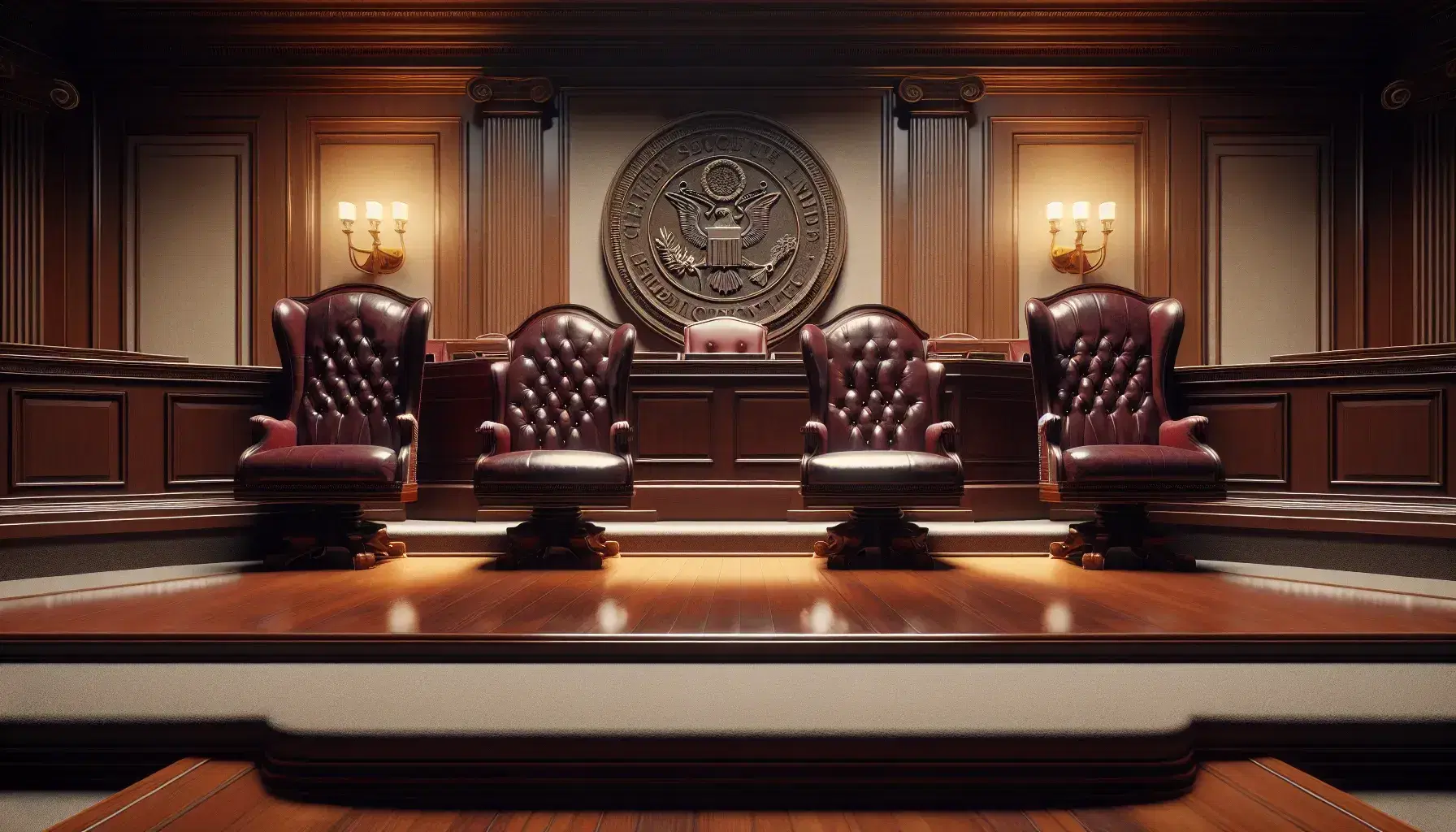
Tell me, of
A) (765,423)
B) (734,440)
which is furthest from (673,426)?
(765,423)

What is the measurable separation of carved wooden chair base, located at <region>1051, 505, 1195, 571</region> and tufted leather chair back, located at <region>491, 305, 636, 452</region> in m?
2.12

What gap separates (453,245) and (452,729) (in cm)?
535

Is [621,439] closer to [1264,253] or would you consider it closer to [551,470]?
[551,470]

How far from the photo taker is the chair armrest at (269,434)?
10.8 feet

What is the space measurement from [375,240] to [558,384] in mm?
3290

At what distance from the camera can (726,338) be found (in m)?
5.45

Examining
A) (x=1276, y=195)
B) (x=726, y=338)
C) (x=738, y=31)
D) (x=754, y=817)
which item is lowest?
(x=754, y=817)

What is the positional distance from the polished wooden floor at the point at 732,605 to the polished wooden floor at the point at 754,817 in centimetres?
46

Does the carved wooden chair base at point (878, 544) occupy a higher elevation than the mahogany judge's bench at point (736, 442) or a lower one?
lower

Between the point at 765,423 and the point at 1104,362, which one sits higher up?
the point at 1104,362

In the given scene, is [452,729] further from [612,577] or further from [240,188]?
[240,188]

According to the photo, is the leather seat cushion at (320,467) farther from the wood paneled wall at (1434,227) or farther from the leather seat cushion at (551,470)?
the wood paneled wall at (1434,227)

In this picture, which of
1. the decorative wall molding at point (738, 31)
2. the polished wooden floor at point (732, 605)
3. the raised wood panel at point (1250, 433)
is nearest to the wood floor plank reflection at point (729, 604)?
the polished wooden floor at point (732, 605)

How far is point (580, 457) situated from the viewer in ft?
10.2
